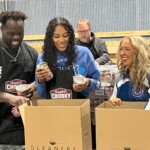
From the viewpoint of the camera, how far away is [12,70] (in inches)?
72.2

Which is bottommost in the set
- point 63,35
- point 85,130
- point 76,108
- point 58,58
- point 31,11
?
point 85,130

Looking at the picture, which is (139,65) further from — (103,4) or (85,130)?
(103,4)

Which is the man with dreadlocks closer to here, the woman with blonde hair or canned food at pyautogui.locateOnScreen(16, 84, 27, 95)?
canned food at pyautogui.locateOnScreen(16, 84, 27, 95)

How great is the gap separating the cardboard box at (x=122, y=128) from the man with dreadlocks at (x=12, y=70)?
2.29 ft

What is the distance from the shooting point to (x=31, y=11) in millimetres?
5684

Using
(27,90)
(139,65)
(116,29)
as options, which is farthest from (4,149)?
(116,29)

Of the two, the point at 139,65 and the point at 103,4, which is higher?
the point at 103,4

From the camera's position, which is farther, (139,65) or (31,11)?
(31,11)

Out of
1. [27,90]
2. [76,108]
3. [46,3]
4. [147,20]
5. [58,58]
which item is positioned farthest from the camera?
[46,3]

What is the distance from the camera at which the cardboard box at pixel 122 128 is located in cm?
111

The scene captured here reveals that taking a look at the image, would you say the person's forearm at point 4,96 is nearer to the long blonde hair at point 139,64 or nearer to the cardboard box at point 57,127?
the cardboard box at point 57,127

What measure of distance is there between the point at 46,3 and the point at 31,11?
1.06 ft

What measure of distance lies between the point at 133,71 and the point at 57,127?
76 cm

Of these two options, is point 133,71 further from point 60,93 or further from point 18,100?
point 18,100
